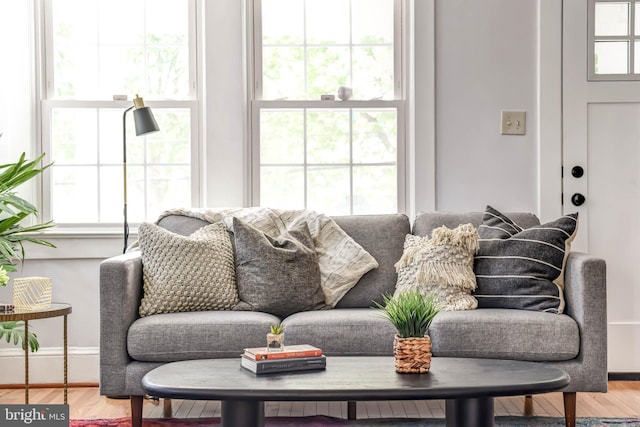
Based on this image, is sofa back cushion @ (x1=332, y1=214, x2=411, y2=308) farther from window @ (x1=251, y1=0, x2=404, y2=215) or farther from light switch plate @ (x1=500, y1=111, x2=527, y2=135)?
light switch plate @ (x1=500, y1=111, x2=527, y2=135)

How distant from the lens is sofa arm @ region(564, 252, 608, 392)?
10.4 feet

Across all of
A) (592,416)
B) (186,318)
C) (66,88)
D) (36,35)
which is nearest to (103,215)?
(66,88)

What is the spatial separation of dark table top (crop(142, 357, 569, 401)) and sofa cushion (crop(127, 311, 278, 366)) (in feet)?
2.00

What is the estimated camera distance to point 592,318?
10.5ft

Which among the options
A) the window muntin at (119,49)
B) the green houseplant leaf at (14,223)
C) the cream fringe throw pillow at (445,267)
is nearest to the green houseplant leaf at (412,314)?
the cream fringe throw pillow at (445,267)

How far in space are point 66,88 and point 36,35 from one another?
0.33m

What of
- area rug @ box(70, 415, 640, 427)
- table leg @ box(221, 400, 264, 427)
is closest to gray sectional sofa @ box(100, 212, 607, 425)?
area rug @ box(70, 415, 640, 427)

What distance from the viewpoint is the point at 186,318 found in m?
3.24

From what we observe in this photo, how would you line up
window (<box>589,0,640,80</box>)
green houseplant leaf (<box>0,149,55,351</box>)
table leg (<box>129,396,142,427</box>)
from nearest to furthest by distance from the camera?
table leg (<box>129,396,142,427</box>) < green houseplant leaf (<box>0,149,55,351</box>) < window (<box>589,0,640,80</box>)

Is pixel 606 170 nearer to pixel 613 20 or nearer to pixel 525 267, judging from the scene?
pixel 613 20

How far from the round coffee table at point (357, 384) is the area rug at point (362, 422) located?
859 mm

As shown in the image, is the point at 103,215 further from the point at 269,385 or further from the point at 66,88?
the point at 269,385

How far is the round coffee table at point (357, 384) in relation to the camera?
2168 millimetres

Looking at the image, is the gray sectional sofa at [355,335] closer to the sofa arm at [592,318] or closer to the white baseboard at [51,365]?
the sofa arm at [592,318]
